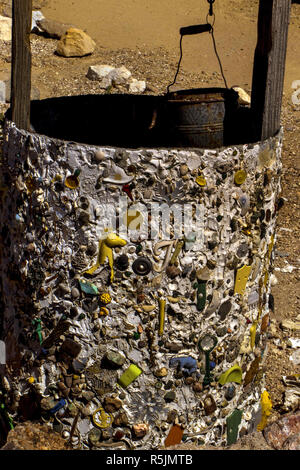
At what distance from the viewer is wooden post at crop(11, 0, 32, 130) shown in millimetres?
3119

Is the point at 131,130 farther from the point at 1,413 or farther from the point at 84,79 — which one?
A: the point at 84,79

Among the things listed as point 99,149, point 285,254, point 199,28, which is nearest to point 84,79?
point 285,254

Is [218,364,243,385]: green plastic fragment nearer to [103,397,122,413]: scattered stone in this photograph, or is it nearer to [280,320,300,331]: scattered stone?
[103,397,122,413]: scattered stone

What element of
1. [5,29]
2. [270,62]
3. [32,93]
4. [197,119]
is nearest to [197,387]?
[197,119]

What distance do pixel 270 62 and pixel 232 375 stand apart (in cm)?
153

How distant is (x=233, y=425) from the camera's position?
3566 millimetres

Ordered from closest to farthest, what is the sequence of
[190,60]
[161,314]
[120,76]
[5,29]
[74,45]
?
[161,314] → [120,76] → [74,45] → [5,29] → [190,60]

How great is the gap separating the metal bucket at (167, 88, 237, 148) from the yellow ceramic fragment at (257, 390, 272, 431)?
145 cm

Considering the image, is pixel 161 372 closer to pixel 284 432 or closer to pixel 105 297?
pixel 105 297

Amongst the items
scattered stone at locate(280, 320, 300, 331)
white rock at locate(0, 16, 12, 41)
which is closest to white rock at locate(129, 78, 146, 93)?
white rock at locate(0, 16, 12, 41)

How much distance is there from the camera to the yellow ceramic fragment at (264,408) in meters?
3.86

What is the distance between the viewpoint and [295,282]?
533 cm

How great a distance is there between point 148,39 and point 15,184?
907 centimetres

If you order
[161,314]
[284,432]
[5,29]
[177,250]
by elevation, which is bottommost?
[284,432]
